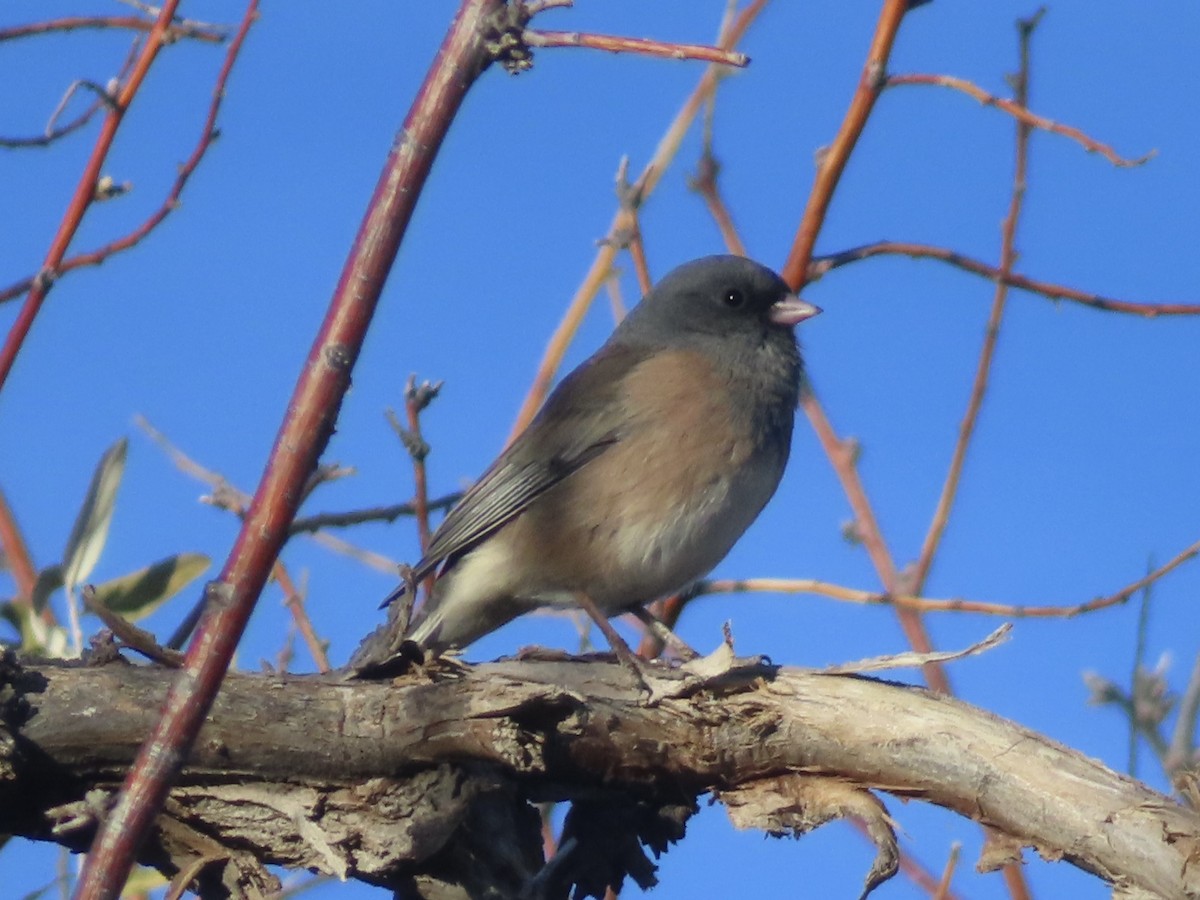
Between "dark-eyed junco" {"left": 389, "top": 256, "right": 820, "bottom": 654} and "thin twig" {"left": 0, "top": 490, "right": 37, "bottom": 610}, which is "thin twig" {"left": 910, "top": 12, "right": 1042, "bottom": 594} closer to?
Answer: "dark-eyed junco" {"left": 389, "top": 256, "right": 820, "bottom": 654}

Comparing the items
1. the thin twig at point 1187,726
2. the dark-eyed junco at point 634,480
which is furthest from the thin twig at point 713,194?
the thin twig at point 1187,726

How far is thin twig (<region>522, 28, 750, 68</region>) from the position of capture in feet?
2.96

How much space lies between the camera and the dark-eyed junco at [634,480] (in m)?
2.90

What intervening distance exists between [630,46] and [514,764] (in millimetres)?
1290

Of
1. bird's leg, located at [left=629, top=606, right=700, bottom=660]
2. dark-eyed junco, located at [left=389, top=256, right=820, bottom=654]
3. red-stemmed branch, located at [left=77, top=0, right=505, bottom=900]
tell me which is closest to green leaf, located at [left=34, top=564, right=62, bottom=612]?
dark-eyed junco, located at [left=389, top=256, right=820, bottom=654]

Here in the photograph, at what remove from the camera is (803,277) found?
2502mm

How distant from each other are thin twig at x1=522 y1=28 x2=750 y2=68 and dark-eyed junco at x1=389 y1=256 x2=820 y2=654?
1917 millimetres

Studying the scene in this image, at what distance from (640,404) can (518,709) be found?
1260mm

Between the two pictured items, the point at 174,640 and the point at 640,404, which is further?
the point at 640,404

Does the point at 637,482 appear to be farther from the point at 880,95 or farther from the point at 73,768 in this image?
the point at 73,768

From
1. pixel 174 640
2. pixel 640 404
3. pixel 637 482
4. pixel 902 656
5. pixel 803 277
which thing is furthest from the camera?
pixel 640 404

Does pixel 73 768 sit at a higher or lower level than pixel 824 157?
lower

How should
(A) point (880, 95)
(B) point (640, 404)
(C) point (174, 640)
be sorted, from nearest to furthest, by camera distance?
(C) point (174, 640)
(A) point (880, 95)
(B) point (640, 404)

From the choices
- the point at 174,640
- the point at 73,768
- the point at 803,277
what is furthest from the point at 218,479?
the point at 803,277
